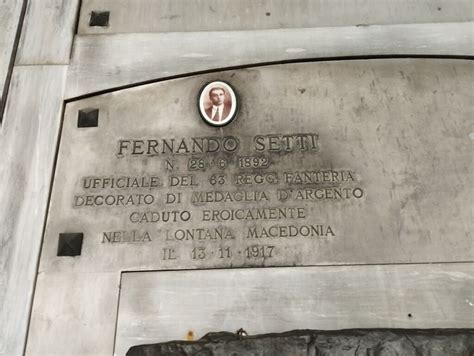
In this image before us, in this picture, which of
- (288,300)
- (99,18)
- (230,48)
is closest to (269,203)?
(288,300)

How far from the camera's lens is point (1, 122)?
516cm

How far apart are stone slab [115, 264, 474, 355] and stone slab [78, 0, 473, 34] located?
2652mm

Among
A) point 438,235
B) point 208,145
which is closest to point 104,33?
point 208,145

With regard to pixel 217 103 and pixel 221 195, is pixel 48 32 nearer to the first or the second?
pixel 217 103

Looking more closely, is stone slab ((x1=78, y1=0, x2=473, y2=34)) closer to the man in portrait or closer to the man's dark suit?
the man in portrait

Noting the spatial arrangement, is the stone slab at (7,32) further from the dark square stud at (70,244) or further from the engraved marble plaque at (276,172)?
the dark square stud at (70,244)

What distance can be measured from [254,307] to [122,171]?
1.74 metres

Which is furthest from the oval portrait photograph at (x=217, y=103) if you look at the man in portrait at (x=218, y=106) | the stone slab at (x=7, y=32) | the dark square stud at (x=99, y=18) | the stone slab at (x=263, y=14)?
the stone slab at (x=7, y=32)

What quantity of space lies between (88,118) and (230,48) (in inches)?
62.8

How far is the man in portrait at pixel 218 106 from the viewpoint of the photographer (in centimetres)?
512

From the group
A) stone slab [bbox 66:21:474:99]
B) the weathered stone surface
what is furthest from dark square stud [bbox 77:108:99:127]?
the weathered stone surface

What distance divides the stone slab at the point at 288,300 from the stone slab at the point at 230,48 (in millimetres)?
2109

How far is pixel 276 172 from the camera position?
4883mm

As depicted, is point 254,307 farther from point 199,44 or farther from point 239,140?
point 199,44
